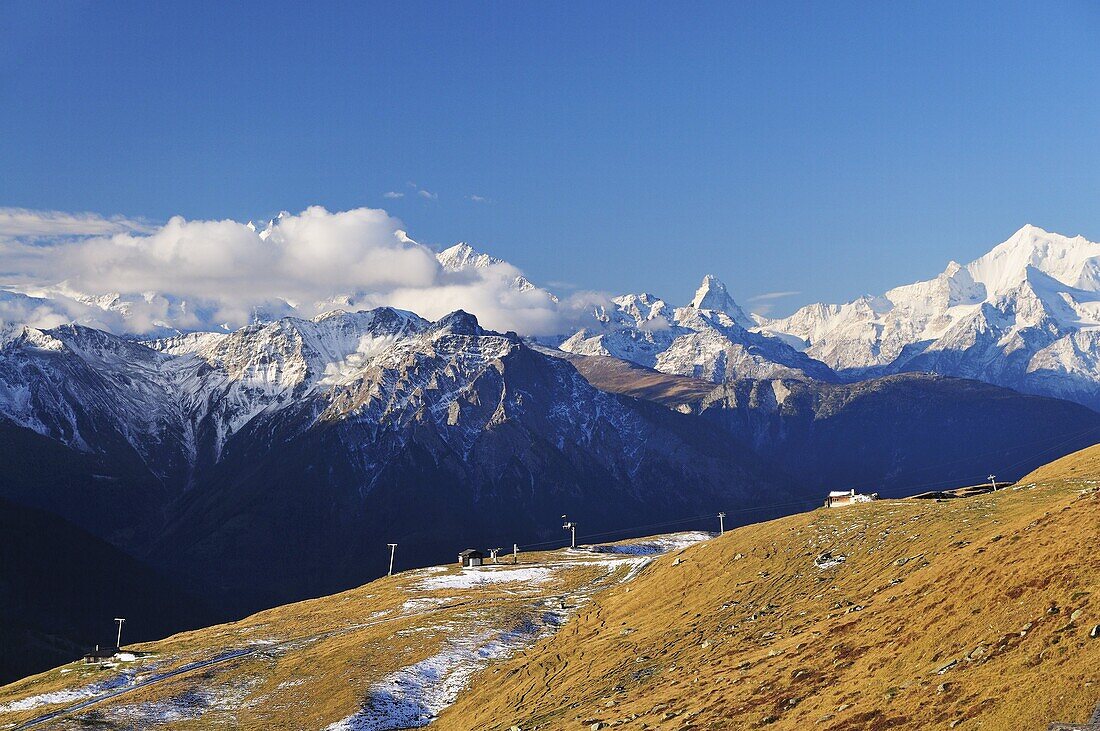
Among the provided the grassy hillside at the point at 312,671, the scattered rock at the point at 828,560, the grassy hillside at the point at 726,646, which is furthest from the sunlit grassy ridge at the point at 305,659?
the scattered rock at the point at 828,560

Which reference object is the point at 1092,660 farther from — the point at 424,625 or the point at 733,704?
the point at 424,625

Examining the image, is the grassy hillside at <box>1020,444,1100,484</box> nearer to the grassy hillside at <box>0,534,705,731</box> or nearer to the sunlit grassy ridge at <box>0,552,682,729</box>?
the grassy hillside at <box>0,534,705,731</box>

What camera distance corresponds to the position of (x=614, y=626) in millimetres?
121000

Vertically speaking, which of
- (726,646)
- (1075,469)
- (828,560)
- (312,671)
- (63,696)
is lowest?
(63,696)

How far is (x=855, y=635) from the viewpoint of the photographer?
250 feet

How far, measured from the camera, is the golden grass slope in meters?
57.9

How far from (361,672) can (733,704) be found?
6312 cm

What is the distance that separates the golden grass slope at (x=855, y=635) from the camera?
57.9 meters

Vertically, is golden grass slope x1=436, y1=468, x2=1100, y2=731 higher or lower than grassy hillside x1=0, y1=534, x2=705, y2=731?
higher

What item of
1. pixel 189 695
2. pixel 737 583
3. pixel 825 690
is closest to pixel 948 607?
pixel 825 690

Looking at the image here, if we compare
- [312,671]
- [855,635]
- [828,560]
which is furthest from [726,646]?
[312,671]

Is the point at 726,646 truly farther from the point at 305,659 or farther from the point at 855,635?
the point at 305,659

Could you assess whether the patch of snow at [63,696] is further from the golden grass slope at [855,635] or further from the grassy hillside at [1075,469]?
the grassy hillside at [1075,469]

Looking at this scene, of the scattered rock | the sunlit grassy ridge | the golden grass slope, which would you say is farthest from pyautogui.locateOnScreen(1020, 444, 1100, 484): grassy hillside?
the sunlit grassy ridge
